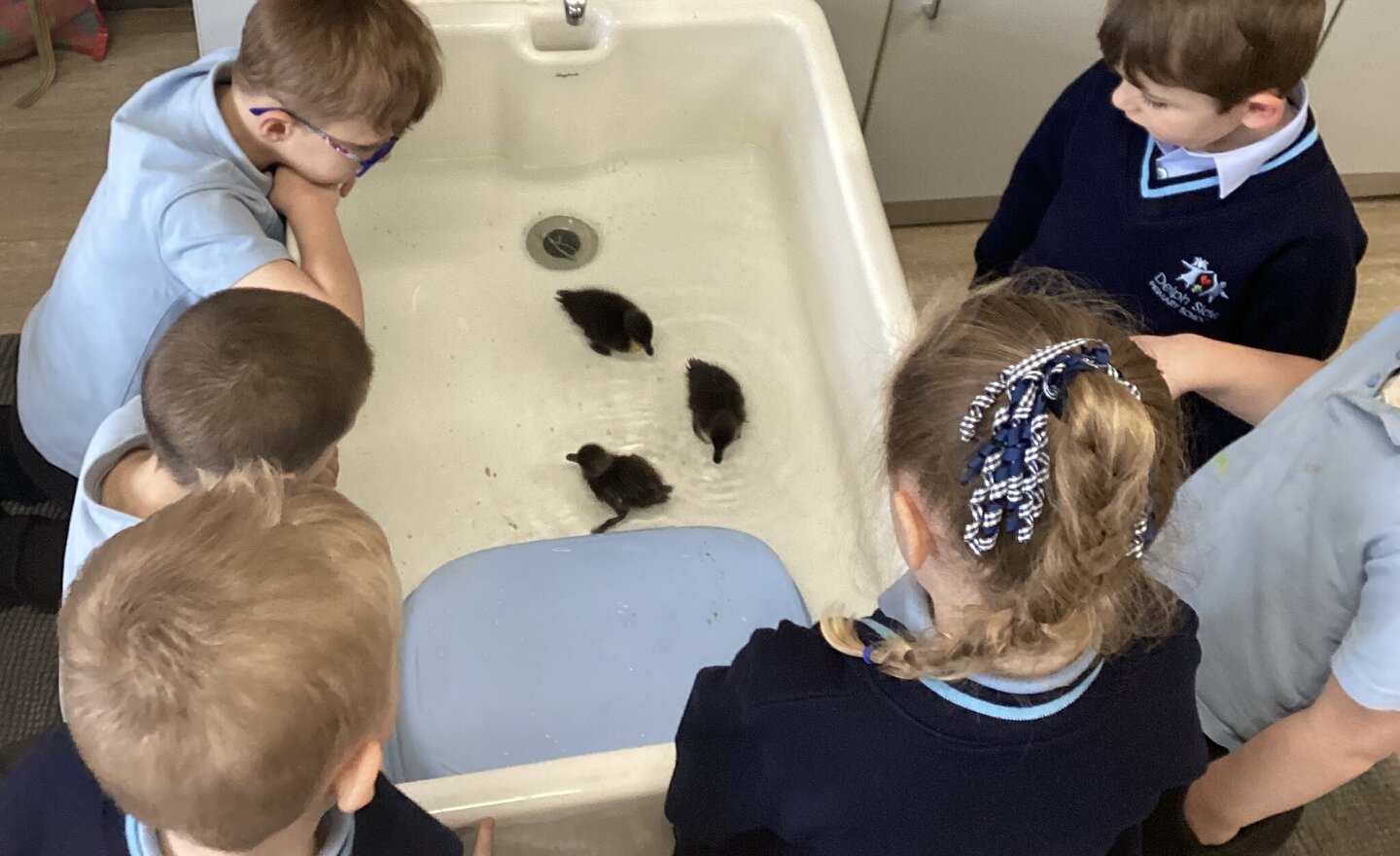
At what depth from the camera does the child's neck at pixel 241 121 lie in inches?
40.8

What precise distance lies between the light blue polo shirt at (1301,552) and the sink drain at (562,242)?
34.0 inches

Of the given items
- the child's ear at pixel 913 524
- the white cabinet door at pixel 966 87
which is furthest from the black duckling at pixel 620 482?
the white cabinet door at pixel 966 87

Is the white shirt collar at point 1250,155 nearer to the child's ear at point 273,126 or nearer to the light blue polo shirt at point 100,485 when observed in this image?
the child's ear at point 273,126

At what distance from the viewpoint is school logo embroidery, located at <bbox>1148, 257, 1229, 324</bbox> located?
1.03m

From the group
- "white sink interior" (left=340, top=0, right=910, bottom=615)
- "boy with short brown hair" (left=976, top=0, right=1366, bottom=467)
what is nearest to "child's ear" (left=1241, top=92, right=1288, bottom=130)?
"boy with short brown hair" (left=976, top=0, right=1366, bottom=467)

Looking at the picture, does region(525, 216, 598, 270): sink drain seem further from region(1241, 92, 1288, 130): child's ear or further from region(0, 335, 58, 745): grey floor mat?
region(1241, 92, 1288, 130): child's ear

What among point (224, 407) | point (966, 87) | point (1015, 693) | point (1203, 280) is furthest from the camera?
point (966, 87)

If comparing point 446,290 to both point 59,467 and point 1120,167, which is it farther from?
point 1120,167

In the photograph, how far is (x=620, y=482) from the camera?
1.29m

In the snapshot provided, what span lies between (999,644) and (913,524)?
89 millimetres

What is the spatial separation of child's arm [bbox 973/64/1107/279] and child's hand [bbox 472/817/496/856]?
2.61ft

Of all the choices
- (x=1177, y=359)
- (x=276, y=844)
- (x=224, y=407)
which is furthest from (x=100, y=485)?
(x=1177, y=359)

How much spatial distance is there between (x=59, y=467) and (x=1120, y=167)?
1174mm

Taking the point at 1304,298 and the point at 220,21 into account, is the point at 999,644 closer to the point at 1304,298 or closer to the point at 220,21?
the point at 1304,298
